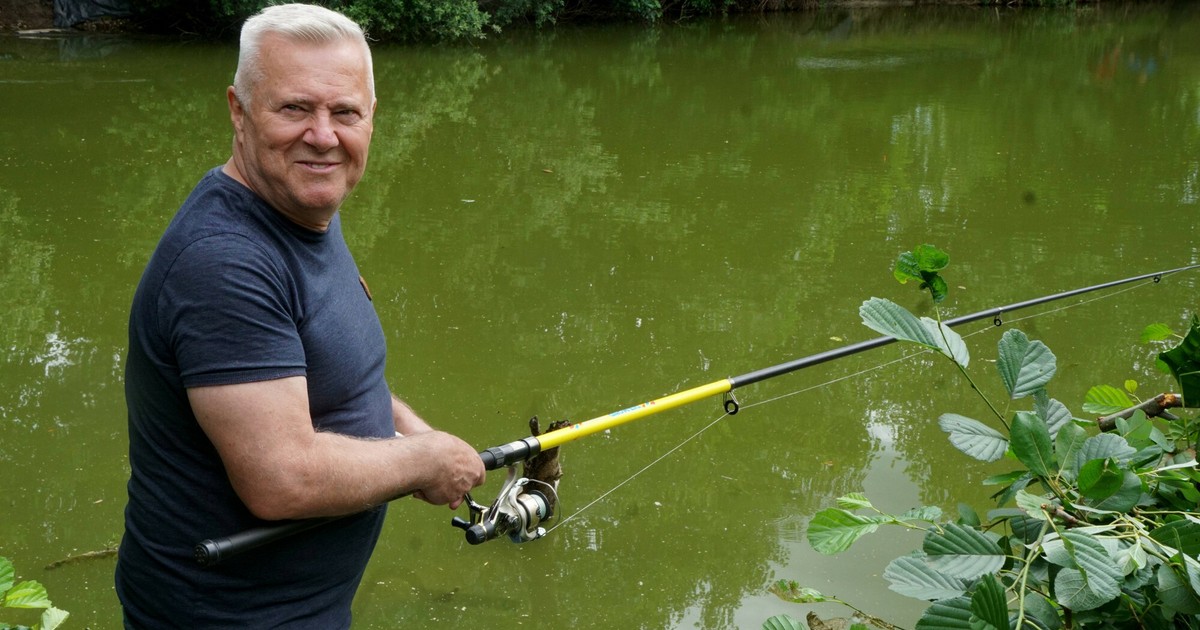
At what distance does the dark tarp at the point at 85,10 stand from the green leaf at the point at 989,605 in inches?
595

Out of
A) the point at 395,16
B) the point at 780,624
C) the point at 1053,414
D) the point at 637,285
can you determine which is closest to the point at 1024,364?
the point at 1053,414

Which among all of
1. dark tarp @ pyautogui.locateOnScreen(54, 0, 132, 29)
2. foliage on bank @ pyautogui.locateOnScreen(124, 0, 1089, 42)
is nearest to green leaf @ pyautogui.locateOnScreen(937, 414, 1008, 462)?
foliage on bank @ pyautogui.locateOnScreen(124, 0, 1089, 42)

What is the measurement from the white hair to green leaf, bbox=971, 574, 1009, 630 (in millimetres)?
1055

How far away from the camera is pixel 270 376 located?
1.36 meters

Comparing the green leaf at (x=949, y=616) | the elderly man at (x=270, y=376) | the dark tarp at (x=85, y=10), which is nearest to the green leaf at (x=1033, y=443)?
the green leaf at (x=949, y=616)

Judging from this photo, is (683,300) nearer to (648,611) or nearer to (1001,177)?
(648,611)

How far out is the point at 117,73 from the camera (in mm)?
10625

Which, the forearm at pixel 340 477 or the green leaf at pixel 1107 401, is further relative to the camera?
the green leaf at pixel 1107 401

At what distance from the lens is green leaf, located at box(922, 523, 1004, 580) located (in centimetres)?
114

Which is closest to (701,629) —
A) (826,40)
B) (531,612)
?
(531,612)

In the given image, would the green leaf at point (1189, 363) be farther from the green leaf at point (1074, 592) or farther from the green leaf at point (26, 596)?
the green leaf at point (26, 596)

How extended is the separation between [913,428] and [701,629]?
1408mm

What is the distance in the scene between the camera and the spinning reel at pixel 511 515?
211cm

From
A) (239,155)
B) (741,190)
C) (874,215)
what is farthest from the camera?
(741,190)
